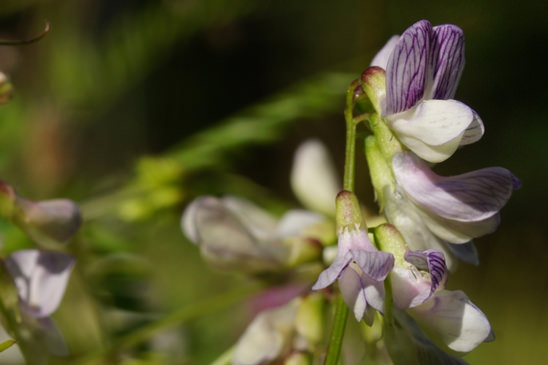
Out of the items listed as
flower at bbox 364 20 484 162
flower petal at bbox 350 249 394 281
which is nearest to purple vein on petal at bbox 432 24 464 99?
flower at bbox 364 20 484 162

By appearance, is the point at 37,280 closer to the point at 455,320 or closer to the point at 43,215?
the point at 43,215

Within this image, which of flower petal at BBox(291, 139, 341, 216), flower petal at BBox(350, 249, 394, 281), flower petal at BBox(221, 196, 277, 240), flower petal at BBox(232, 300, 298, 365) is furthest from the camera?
flower petal at BBox(291, 139, 341, 216)

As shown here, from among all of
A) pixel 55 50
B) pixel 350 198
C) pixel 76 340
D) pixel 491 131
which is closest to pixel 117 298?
pixel 76 340

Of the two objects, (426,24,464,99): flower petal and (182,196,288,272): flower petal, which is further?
(182,196,288,272): flower petal

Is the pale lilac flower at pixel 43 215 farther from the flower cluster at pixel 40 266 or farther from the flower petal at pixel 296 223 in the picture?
the flower petal at pixel 296 223

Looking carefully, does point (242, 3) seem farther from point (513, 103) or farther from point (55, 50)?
point (513, 103)

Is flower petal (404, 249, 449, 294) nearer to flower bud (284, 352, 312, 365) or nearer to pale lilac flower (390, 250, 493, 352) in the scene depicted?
pale lilac flower (390, 250, 493, 352)
